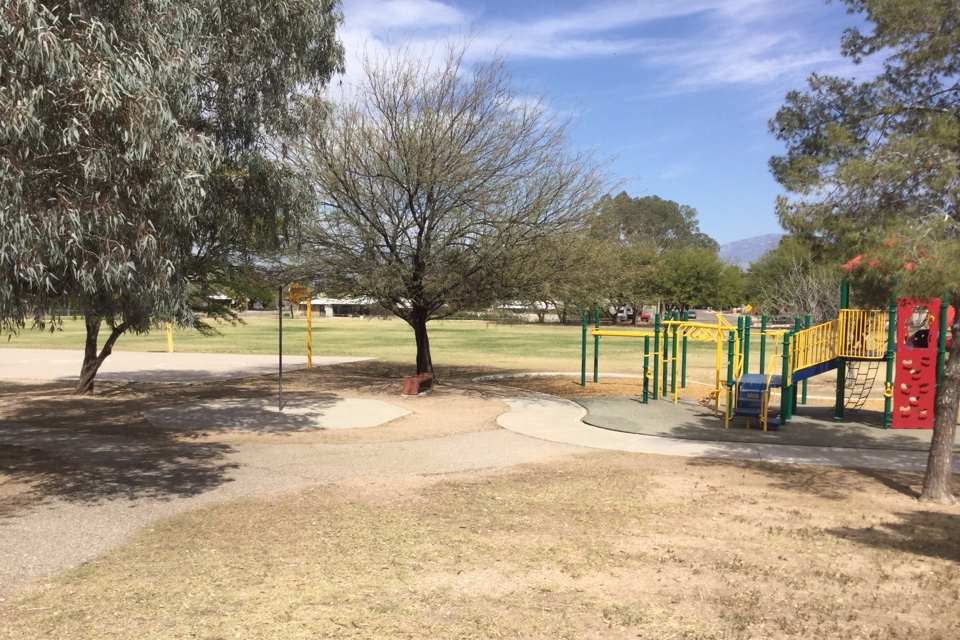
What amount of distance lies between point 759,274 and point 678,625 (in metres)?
74.8

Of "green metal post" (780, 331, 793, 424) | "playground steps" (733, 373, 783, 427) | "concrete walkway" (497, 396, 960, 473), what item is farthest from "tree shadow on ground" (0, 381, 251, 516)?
"green metal post" (780, 331, 793, 424)

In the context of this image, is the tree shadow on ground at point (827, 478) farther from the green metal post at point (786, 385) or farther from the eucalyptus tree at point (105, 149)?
the eucalyptus tree at point (105, 149)

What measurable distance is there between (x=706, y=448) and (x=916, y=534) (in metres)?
4.48

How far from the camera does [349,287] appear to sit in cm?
1619

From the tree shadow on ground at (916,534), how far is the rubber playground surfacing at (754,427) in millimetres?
4359

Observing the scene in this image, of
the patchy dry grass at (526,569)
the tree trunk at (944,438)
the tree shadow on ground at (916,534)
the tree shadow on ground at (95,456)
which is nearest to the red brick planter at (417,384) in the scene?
the tree shadow on ground at (95,456)

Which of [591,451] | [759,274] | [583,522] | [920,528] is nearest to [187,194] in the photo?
[583,522]

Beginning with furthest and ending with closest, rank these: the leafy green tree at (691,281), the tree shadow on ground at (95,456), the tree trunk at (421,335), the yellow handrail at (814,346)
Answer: the leafy green tree at (691,281) → the tree trunk at (421,335) → the yellow handrail at (814,346) → the tree shadow on ground at (95,456)

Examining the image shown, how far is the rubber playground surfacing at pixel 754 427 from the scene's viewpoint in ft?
39.3

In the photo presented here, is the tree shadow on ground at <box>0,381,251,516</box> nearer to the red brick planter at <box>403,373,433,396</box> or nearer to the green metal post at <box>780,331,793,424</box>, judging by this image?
the red brick planter at <box>403,373,433,396</box>

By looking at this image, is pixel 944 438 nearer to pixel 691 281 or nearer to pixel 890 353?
pixel 890 353

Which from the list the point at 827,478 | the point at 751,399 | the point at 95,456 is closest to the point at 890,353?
the point at 751,399

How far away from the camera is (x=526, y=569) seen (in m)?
5.71

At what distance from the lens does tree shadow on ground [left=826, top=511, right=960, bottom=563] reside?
6363 mm
